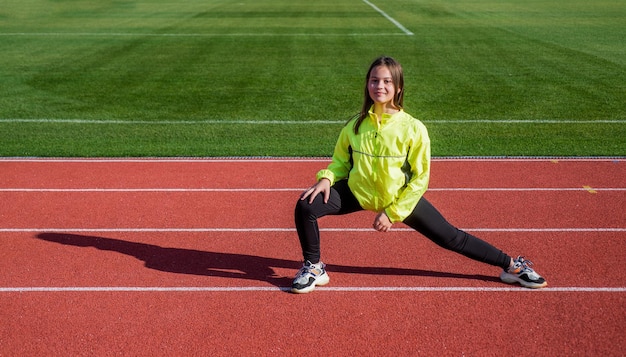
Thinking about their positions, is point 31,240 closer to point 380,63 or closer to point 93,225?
point 93,225

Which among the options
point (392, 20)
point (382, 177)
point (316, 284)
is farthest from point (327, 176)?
point (392, 20)

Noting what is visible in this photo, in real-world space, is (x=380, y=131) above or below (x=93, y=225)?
above

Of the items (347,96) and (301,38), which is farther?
(301,38)

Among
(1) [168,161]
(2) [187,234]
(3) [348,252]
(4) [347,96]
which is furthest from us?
(4) [347,96]

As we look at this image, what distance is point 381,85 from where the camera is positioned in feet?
15.8

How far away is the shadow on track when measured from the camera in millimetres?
5617

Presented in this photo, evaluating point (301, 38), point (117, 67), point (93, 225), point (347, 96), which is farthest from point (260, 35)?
point (93, 225)

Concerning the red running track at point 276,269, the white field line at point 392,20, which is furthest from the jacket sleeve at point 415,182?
the white field line at point 392,20

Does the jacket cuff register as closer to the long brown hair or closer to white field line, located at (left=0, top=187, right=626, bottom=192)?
the long brown hair

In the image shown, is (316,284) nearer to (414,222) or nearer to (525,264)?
(414,222)

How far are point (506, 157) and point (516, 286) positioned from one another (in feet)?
13.0

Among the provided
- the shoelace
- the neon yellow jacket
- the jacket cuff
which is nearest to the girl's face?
the neon yellow jacket

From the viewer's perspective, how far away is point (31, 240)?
250 inches

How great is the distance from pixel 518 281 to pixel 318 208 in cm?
165
